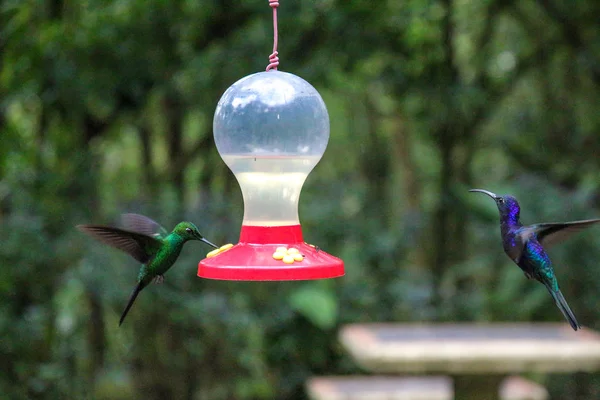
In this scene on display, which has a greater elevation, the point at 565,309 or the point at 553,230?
the point at 553,230

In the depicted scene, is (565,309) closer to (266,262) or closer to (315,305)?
(266,262)

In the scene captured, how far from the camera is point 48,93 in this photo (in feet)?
21.9

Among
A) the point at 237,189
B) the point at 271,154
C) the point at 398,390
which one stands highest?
the point at 271,154

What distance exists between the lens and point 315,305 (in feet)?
24.8

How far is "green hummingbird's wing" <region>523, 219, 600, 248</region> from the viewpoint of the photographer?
2479 mm

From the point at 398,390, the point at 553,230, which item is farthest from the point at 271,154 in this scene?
the point at 398,390

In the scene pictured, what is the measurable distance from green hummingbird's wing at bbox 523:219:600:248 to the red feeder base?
1.96 feet

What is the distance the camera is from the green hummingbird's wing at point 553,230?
8.13 feet

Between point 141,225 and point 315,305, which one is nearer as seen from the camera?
point 141,225

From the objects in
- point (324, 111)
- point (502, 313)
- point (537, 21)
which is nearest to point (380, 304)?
point (502, 313)

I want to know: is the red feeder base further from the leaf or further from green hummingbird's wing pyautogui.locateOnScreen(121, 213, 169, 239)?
the leaf

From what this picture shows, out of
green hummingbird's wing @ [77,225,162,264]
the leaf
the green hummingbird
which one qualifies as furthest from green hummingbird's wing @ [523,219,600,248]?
the leaf

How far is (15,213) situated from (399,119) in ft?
16.9

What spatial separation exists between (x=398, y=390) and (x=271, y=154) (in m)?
3.92
